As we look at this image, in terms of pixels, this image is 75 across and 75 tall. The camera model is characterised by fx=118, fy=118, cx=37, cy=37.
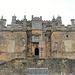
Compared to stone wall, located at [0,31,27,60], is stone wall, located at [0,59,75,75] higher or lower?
lower

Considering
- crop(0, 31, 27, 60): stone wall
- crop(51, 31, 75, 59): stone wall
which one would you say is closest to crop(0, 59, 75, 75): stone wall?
crop(51, 31, 75, 59): stone wall

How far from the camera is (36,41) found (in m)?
30.7

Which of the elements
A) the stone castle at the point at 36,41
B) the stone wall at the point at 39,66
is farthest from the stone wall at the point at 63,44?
the stone wall at the point at 39,66

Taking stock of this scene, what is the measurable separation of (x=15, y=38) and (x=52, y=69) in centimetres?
1475

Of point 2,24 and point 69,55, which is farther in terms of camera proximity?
point 2,24

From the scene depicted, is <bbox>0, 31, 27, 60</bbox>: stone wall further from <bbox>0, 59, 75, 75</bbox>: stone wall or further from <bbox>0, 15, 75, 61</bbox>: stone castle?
<bbox>0, 59, 75, 75</bbox>: stone wall

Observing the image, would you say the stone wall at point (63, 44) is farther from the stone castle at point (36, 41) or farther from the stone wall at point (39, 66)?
the stone wall at point (39, 66)

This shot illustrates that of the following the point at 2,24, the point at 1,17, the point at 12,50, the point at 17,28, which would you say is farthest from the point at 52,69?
the point at 1,17

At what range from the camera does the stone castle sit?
2767cm

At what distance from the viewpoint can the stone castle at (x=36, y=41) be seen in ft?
90.8

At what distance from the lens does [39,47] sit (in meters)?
30.4

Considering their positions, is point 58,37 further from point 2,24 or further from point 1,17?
point 1,17

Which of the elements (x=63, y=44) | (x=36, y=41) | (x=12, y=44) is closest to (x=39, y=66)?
(x=63, y=44)

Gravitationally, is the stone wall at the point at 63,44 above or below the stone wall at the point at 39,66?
above
